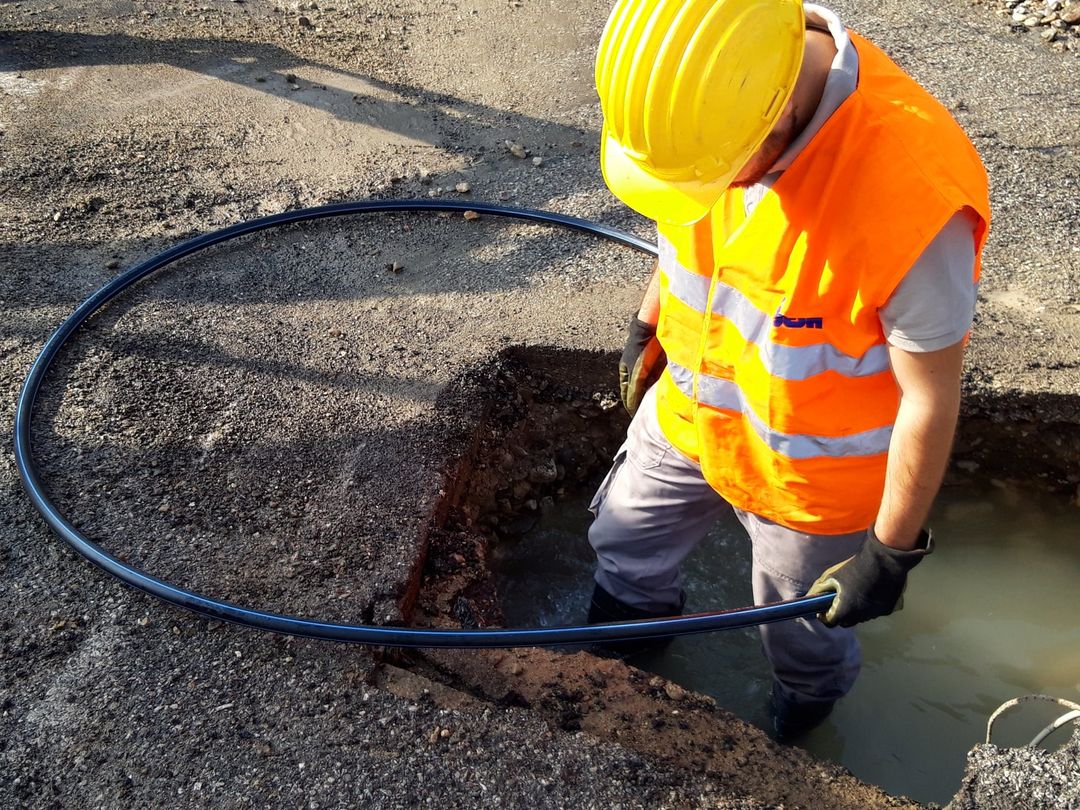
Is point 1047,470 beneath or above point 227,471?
above

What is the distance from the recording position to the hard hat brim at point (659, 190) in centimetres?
178

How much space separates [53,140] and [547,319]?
305cm

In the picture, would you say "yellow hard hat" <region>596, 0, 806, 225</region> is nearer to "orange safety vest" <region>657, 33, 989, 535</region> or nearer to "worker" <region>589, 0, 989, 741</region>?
"worker" <region>589, 0, 989, 741</region>

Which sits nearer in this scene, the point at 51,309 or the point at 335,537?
the point at 335,537

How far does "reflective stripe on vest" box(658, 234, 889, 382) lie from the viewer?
6.29ft

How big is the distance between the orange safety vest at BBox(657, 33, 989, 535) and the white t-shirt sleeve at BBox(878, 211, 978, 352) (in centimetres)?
3

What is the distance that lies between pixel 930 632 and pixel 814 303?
2487 mm

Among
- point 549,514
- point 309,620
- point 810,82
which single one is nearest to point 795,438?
point 810,82

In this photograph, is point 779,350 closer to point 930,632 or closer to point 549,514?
point 549,514

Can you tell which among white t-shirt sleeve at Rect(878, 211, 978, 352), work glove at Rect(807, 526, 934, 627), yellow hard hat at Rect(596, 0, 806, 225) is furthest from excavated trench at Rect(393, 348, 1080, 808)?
yellow hard hat at Rect(596, 0, 806, 225)

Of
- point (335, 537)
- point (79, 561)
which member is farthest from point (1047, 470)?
point (79, 561)

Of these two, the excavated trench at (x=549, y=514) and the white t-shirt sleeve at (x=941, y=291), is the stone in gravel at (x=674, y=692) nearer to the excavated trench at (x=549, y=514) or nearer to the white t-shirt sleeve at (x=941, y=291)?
the excavated trench at (x=549, y=514)

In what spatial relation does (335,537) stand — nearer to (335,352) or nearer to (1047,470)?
(335,352)

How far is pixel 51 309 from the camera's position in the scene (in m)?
3.88
